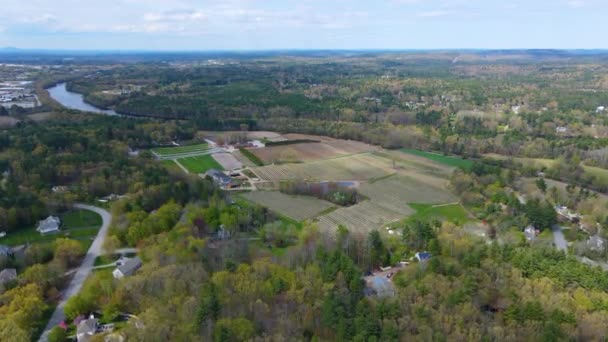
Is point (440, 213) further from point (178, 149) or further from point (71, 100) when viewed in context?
point (71, 100)

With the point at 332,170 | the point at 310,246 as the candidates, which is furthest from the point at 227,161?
the point at 310,246

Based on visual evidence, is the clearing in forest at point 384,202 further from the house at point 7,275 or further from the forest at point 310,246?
the house at point 7,275

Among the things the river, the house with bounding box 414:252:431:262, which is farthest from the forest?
the river

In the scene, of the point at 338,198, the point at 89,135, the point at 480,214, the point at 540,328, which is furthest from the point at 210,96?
the point at 540,328

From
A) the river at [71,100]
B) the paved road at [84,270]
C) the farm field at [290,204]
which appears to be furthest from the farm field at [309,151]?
the river at [71,100]

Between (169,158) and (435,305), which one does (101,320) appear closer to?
(435,305)

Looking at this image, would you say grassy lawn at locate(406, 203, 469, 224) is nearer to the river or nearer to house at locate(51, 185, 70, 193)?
house at locate(51, 185, 70, 193)
